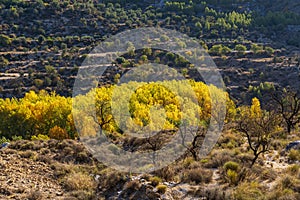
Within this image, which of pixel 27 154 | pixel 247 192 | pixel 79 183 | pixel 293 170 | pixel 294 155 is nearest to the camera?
pixel 247 192

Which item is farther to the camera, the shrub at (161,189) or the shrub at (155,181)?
the shrub at (155,181)

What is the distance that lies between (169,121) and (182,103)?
7163mm

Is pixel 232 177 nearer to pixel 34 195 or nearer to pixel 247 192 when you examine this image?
pixel 247 192

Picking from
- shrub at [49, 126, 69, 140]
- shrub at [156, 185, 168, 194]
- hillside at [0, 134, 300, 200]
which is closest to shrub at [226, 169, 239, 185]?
hillside at [0, 134, 300, 200]

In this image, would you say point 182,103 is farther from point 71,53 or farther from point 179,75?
point 71,53

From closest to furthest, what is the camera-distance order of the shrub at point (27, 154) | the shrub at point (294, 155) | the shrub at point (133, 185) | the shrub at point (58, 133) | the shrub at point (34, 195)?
1. the shrub at point (34, 195)
2. the shrub at point (133, 185)
3. the shrub at point (294, 155)
4. the shrub at point (27, 154)
5. the shrub at point (58, 133)

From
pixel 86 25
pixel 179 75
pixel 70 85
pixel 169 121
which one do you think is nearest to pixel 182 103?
pixel 169 121

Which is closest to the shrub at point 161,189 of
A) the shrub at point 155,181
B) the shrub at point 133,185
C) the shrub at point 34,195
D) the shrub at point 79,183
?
the shrub at point 155,181

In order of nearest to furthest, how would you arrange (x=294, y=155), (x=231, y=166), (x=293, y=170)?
(x=293, y=170) → (x=231, y=166) → (x=294, y=155)

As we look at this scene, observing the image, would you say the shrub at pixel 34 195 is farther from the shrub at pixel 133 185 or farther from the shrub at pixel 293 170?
the shrub at pixel 293 170

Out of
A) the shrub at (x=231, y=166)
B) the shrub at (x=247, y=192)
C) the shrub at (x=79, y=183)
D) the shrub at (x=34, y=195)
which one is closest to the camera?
the shrub at (x=247, y=192)

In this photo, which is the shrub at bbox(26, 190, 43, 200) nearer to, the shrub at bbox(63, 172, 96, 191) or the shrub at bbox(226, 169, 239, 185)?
the shrub at bbox(63, 172, 96, 191)

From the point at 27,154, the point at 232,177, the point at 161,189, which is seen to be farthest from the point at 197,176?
the point at 27,154

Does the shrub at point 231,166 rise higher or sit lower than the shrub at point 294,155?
higher
